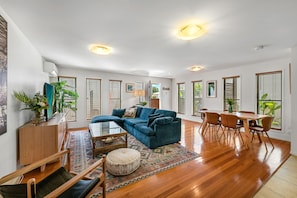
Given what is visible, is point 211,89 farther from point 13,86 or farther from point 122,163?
point 13,86

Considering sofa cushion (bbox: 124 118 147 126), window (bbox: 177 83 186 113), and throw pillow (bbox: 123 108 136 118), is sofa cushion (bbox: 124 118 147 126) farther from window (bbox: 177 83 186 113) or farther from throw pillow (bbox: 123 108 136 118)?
window (bbox: 177 83 186 113)

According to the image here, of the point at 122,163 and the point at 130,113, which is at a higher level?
the point at 130,113

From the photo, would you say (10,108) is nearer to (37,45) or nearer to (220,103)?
(37,45)

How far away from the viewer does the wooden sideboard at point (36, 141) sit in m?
2.18

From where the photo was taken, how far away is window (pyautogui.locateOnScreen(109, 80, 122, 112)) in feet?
19.6

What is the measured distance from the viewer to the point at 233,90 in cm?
519

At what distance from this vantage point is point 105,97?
18.9 feet

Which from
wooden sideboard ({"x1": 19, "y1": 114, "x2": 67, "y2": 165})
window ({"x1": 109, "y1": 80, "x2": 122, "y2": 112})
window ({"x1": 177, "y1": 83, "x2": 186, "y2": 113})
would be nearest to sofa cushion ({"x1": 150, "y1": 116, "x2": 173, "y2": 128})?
wooden sideboard ({"x1": 19, "y1": 114, "x2": 67, "y2": 165})

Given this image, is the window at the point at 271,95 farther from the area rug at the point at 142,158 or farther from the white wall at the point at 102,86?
the white wall at the point at 102,86

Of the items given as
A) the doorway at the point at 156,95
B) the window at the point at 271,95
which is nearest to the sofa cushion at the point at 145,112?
the doorway at the point at 156,95

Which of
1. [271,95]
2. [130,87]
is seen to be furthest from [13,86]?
[271,95]

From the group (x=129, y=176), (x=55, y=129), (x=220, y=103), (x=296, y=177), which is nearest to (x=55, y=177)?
(x=129, y=176)

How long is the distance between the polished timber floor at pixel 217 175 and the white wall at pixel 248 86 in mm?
1209

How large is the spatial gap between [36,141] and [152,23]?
A: 274 centimetres
